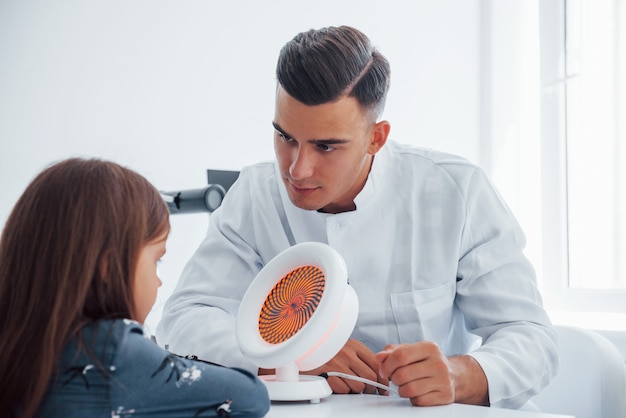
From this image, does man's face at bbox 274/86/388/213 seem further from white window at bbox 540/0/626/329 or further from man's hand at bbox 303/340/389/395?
white window at bbox 540/0/626/329

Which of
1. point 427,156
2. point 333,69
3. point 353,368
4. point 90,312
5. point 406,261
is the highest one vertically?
point 333,69

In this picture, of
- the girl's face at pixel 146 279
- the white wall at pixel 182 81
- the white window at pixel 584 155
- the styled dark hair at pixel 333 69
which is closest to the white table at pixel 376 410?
the girl's face at pixel 146 279

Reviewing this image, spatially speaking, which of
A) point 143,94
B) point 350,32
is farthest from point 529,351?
point 143,94

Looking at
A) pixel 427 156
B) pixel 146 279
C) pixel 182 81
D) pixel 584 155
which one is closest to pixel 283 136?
pixel 427 156

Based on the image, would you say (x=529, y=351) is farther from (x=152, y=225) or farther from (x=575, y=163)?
(x=575, y=163)

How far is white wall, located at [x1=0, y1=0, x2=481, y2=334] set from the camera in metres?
2.53

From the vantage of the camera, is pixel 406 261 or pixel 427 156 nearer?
pixel 406 261

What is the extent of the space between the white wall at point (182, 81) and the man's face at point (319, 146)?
116 centimetres

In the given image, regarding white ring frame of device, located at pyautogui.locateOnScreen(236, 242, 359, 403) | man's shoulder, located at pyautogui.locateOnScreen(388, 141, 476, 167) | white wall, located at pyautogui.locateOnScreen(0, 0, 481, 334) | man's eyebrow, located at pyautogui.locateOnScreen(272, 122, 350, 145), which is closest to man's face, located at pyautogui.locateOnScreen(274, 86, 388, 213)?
man's eyebrow, located at pyautogui.locateOnScreen(272, 122, 350, 145)

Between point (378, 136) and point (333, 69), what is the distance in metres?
0.21

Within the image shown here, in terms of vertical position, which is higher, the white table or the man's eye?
the man's eye

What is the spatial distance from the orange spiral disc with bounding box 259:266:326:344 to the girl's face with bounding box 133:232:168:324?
8.0 inches

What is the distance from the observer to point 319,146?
5.14ft

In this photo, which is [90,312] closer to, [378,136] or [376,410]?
[376,410]
